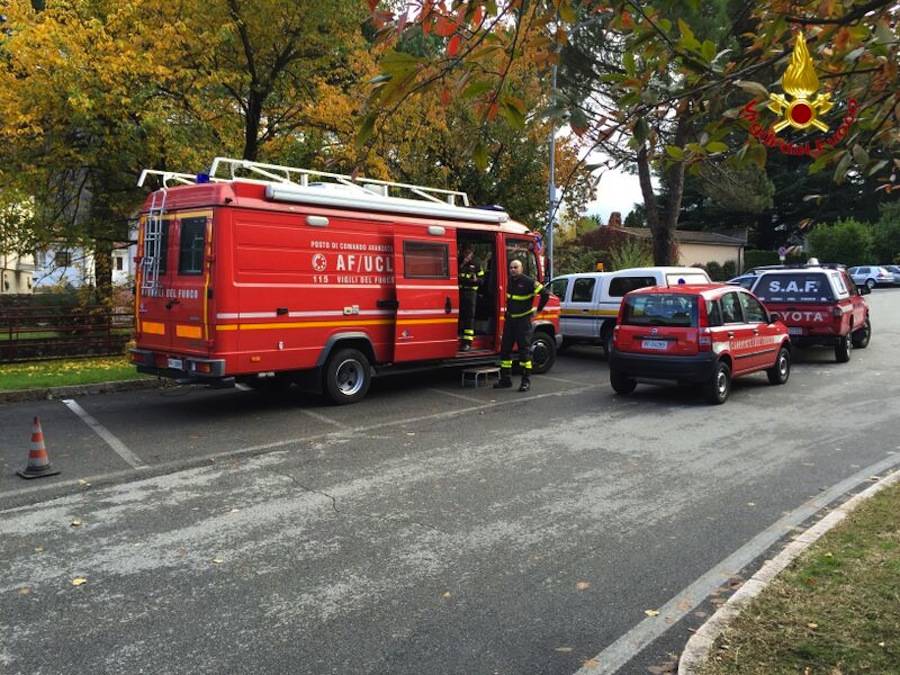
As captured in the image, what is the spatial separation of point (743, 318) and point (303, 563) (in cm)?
860

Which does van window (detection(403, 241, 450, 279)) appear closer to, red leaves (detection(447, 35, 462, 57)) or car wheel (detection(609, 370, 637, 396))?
car wheel (detection(609, 370, 637, 396))

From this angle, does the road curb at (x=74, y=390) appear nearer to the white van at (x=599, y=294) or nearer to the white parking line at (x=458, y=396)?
the white parking line at (x=458, y=396)

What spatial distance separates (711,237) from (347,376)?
150 feet

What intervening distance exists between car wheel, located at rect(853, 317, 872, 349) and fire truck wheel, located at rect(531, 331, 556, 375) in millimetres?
8422

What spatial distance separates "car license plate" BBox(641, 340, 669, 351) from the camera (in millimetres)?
10211

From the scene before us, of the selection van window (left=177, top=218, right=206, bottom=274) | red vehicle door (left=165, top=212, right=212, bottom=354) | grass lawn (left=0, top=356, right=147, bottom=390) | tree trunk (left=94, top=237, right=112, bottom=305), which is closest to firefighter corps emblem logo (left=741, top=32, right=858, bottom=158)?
red vehicle door (left=165, top=212, right=212, bottom=354)

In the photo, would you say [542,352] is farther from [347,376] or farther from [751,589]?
[751,589]

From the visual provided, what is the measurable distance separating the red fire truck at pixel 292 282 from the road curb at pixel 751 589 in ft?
18.1

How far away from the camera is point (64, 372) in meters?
12.2

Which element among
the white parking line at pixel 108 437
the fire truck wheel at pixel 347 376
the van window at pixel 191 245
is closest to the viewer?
the white parking line at pixel 108 437

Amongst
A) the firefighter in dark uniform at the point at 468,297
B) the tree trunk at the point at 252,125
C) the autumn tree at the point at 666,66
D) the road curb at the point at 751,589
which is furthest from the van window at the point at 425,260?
the autumn tree at the point at 666,66

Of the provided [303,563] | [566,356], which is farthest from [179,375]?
[566,356]

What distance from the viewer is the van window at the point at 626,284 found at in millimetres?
14438

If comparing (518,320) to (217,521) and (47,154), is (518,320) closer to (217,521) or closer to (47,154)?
(217,521)
